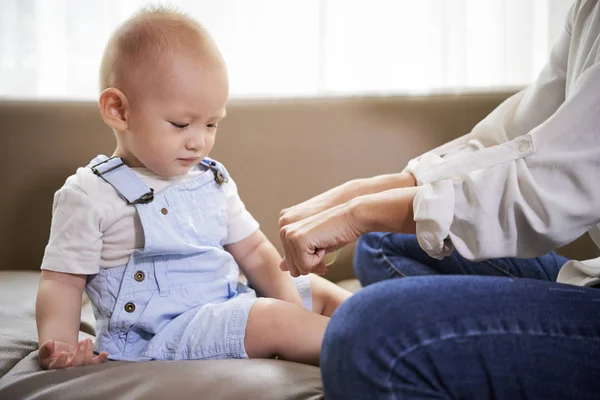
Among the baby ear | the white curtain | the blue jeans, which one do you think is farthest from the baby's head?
the white curtain

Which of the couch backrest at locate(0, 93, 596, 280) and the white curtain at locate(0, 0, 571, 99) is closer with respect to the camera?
the couch backrest at locate(0, 93, 596, 280)

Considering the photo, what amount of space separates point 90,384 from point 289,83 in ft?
5.34

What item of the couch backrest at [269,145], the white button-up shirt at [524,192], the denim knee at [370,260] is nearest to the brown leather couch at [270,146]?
the couch backrest at [269,145]

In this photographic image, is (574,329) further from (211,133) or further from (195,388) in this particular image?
(211,133)

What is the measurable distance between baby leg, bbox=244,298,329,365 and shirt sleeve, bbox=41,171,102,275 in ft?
0.94

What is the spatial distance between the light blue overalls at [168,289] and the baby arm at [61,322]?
54 mm

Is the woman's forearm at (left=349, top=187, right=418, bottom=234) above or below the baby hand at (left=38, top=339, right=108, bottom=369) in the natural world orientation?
above

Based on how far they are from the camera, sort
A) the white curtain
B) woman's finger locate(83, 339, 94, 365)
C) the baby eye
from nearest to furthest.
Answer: woman's finger locate(83, 339, 94, 365) < the baby eye < the white curtain

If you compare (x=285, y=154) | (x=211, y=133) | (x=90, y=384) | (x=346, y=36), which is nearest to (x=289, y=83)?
(x=346, y=36)

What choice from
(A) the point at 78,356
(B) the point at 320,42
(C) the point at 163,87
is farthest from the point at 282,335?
(B) the point at 320,42

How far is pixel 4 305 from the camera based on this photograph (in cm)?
138

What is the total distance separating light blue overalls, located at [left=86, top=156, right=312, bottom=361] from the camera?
106 centimetres

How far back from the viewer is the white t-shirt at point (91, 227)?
3.51 ft

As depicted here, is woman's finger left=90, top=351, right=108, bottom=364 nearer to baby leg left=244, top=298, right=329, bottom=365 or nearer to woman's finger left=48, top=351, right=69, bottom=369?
woman's finger left=48, top=351, right=69, bottom=369
